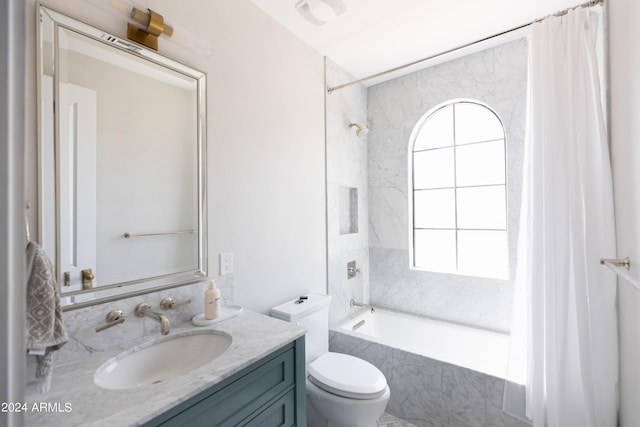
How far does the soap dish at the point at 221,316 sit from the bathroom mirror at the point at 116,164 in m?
0.18

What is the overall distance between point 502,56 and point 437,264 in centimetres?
193

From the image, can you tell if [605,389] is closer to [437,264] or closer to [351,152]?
[437,264]

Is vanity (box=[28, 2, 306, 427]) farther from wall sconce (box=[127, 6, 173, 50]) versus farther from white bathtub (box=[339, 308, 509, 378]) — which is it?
white bathtub (box=[339, 308, 509, 378])

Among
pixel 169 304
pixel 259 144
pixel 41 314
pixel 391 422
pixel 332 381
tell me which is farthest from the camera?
pixel 391 422

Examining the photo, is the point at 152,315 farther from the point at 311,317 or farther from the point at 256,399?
the point at 311,317

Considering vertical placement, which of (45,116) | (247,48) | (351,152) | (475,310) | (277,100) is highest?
(247,48)

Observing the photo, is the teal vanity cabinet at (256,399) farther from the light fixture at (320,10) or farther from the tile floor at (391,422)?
the light fixture at (320,10)

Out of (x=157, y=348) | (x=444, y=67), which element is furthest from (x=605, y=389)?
(x=444, y=67)

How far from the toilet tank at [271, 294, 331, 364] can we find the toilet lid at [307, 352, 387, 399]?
3.1 inches

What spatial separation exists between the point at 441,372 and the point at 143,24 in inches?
93.0

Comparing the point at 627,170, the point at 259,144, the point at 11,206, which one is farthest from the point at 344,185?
the point at 11,206

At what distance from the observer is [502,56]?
7.34 feet

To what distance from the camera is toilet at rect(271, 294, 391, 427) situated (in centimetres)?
142

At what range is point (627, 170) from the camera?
1110 mm
